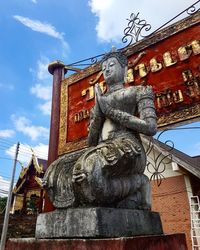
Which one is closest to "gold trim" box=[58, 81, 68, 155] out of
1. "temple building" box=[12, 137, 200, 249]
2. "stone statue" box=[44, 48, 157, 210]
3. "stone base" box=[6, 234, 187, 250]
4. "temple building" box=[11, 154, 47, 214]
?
"temple building" box=[12, 137, 200, 249]

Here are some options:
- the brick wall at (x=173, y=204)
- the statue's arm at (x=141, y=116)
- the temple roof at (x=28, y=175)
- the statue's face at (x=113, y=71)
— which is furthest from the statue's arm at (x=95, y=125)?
the temple roof at (x=28, y=175)

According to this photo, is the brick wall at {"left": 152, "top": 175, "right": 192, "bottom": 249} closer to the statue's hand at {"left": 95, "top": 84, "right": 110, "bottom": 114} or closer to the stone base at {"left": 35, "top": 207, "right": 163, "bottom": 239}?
the stone base at {"left": 35, "top": 207, "right": 163, "bottom": 239}

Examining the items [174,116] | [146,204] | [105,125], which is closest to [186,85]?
[174,116]

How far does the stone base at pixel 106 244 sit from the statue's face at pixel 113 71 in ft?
4.33

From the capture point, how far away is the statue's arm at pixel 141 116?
185cm

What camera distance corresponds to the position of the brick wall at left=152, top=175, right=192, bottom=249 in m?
5.95

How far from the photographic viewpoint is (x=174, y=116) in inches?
150

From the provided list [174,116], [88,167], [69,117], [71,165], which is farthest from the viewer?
[69,117]

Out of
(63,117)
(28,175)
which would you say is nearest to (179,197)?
(63,117)

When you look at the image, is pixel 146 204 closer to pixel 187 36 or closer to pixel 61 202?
pixel 61 202

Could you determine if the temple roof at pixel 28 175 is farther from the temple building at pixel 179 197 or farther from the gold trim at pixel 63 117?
the gold trim at pixel 63 117

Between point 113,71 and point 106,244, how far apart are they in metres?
1.44

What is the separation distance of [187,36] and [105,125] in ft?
9.64

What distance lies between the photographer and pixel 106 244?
1254 mm
